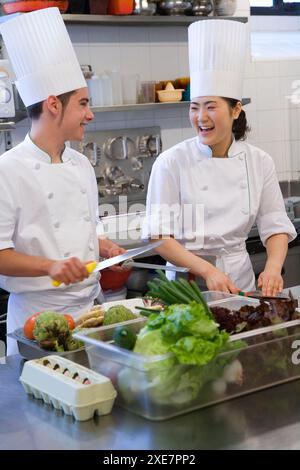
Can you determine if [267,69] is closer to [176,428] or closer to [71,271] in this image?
[71,271]

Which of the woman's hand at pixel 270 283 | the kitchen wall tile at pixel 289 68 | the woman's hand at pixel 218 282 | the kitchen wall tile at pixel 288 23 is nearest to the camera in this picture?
the woman's hand at pixel 218 282

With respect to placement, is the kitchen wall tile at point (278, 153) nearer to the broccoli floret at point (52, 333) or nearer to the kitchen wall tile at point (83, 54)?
the kitchen wall tile at point (83, 54)

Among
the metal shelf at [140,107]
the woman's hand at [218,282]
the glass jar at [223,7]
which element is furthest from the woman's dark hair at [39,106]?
the glass jar at [223,7]

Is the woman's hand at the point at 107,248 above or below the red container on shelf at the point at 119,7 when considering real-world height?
below

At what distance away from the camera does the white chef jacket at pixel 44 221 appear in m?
2.55

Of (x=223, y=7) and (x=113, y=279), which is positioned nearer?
(x=113, y=279)

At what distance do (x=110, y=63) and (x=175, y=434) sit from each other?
3.46m

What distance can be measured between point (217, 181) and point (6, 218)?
Result: 2.88ft

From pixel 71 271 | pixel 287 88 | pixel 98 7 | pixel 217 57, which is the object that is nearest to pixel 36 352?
pixel 71 271

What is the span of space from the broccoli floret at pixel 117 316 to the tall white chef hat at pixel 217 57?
3.86 ft

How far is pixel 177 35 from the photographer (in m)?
4.99

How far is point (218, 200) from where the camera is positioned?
2.96 meters

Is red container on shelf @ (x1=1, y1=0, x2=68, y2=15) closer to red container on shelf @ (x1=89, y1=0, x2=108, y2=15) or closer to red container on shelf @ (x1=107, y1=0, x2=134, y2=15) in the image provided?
red container on shelf @ (x1=89, y1=0, x2=108, y2=15)
